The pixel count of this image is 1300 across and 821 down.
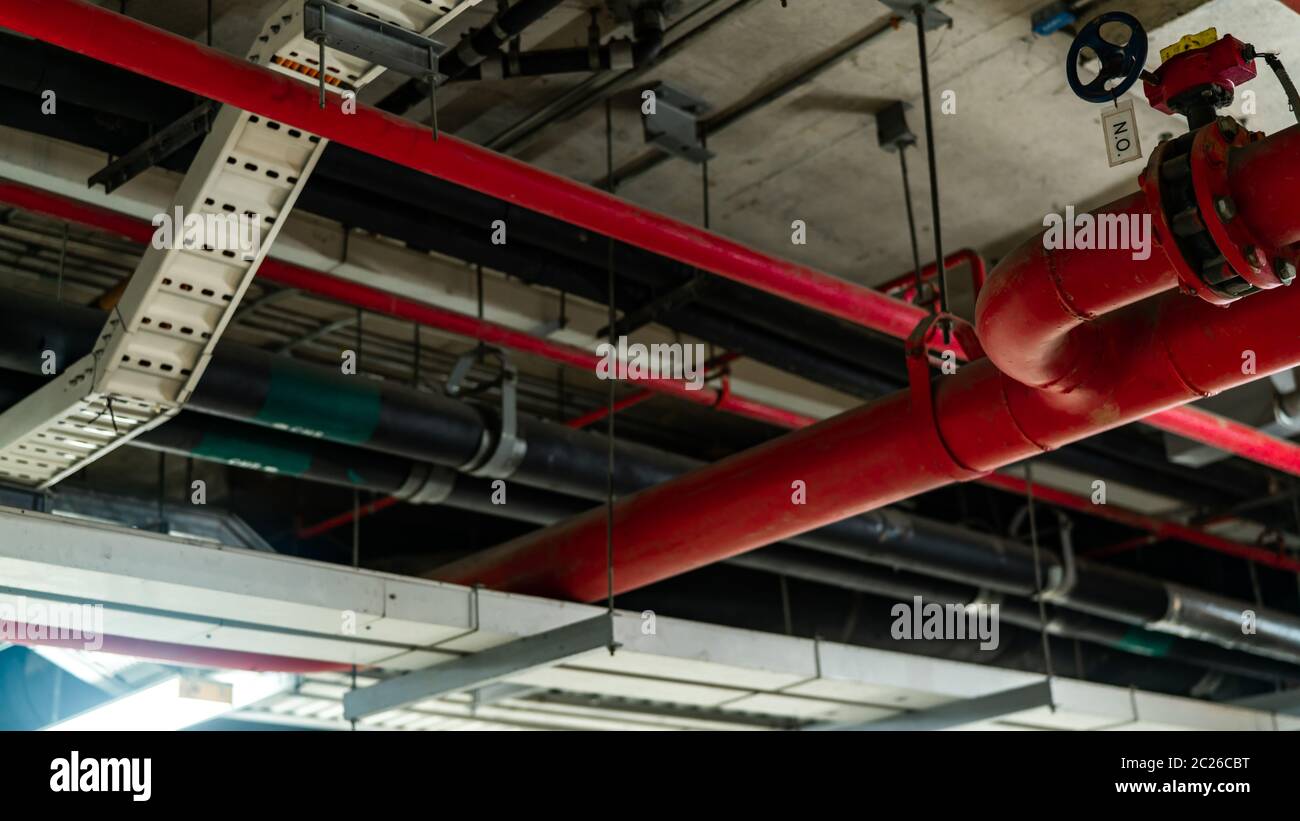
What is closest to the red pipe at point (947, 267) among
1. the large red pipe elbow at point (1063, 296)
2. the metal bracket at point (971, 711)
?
the large red pipe elbow at point (1063, 296)

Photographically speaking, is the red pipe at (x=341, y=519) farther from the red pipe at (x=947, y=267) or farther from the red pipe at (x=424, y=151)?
the red pipe at (x=424, y=151)

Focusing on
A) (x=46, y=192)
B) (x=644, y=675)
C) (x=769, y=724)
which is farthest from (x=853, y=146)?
(x=769, y=724)

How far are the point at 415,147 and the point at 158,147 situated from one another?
2.56 feet

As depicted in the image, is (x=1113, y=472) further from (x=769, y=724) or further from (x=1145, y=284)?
(x=1145, y=284)

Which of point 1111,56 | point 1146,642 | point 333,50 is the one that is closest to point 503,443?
point 333,50

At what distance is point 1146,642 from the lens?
6664 millimetres

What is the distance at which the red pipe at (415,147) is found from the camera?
2219 mm

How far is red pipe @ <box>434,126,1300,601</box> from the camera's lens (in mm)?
2510

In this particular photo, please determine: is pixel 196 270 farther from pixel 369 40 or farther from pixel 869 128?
pixel 869 128

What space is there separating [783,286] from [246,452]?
167cm

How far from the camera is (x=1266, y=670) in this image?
23.7 ft

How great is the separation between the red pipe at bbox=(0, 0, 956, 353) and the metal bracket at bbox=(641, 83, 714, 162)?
0.78 meters

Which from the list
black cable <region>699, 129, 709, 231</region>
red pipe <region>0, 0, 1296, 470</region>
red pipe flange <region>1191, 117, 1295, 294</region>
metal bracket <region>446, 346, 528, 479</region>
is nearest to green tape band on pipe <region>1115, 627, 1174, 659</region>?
black cable <region>699, 129, 709, 231</region>

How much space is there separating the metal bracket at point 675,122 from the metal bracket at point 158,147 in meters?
1.22
